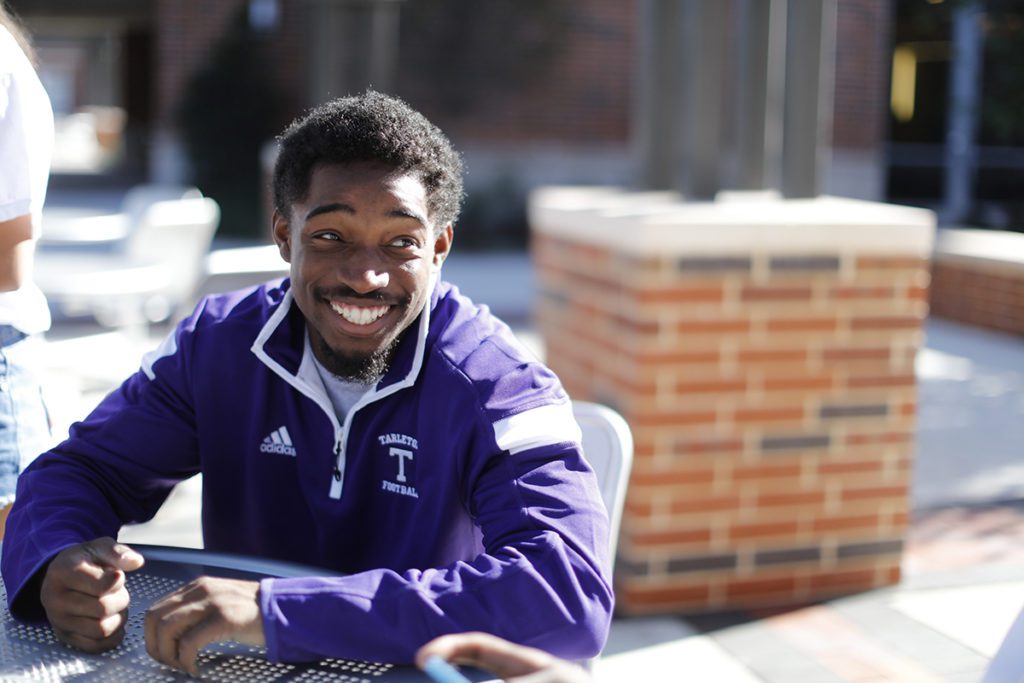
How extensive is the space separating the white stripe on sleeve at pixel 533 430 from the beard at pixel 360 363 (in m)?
0.23

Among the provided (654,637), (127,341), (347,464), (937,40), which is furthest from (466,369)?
(937,40)

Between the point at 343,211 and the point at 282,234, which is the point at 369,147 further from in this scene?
the point at 282,234

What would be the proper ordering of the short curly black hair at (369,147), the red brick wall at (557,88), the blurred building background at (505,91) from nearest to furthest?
the short curly black hair at (369,147)
the blurred building background at (505,91)
the red brick wall at (557,88)

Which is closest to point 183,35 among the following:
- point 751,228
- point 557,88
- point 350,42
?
point 557,88

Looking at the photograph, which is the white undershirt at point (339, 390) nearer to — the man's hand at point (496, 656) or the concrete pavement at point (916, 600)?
the man's hand at point (496, 656)

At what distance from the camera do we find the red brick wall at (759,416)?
3602mm

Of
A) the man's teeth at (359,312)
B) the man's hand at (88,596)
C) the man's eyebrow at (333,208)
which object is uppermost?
the man's eyebrow at (333,208)

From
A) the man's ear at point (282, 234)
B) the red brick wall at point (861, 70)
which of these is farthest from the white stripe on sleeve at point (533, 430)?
the red brick wall at point (861, 70)

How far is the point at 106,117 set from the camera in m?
35.8

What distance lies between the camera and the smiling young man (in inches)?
62.4

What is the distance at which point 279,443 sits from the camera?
1.99 m

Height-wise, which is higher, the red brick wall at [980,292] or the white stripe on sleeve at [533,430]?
the white stripe on sleeve at [533,430]

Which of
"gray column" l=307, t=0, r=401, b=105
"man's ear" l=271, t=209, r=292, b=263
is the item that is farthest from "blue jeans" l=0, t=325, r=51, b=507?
"gray column" l=307, t=0, r=401, b=105

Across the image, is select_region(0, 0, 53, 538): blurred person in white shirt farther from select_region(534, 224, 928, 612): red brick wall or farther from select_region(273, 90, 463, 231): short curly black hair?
select_region(534, 224, 928, 612): red brick wall
